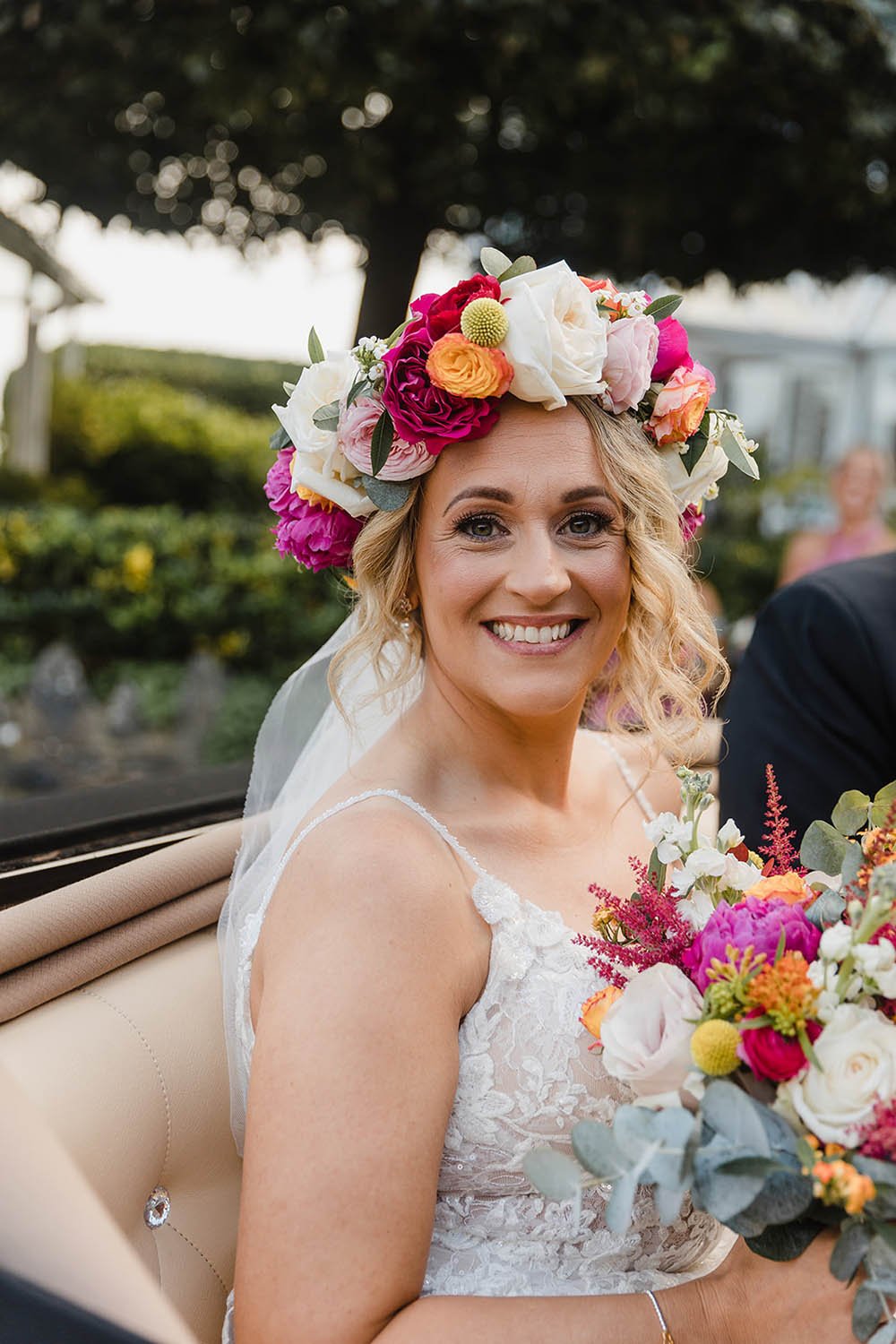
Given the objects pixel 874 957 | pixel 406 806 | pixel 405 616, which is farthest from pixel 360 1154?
pixel 405 616

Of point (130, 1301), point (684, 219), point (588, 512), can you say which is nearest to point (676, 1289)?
point (130, 1301)

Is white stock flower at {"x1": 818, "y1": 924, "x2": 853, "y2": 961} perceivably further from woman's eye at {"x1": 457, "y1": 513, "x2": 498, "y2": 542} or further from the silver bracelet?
woman's eye at {"x1": 457, "y1": 513, "x2": 498, "y2": 542}

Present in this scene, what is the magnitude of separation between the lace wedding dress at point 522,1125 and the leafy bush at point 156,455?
895cm

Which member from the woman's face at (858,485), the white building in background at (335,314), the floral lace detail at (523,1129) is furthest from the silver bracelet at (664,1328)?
the woman's face at (858,485)

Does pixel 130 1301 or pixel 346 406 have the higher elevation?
pixel 346 406

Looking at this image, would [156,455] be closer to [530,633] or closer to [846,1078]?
[530,633]

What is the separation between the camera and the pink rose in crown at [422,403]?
5.67 ft

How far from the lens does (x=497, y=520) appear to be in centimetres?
180

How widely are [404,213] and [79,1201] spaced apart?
263 inches

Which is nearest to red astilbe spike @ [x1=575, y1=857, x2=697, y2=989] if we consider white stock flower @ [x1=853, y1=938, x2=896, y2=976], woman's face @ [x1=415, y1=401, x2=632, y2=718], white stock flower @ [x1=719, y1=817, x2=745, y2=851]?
white stock flower @ [x1=719, y1=817, x2=745, y2=851]

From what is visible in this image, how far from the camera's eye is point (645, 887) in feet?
4.59

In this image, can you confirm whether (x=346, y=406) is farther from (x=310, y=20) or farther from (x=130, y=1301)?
(x=310, y=20)

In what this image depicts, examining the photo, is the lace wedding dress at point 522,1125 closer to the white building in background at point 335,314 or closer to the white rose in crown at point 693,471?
the white rose in crown at point 693,471

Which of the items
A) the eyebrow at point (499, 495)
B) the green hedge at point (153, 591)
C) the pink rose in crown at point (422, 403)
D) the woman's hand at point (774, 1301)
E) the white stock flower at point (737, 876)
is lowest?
the green hedge at point (153, 591)
